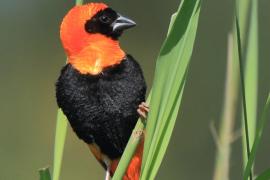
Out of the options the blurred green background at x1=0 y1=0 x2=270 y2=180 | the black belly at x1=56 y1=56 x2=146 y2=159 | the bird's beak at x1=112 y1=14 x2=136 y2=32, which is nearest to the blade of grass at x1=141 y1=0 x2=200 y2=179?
the black belly at x1=56 y1=56 x2=146 y2=159

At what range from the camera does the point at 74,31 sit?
2.10 metres

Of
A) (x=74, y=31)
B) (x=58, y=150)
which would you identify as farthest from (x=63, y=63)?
(x=58, y=150)

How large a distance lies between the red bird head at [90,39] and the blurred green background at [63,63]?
297 centimetres

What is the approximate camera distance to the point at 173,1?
24.9ft

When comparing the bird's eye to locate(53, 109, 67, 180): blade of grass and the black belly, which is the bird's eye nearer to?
the black belly

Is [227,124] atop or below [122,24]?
below

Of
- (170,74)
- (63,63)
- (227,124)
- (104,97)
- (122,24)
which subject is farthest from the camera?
(63,63)

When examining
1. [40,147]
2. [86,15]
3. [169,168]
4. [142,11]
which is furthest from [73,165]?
[86,15]

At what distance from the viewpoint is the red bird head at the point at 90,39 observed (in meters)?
2.06

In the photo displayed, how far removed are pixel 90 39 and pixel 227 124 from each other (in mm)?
546

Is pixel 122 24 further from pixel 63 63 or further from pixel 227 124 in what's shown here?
pixel 63 63

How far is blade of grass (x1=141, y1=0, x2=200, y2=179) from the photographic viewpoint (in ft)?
4.21

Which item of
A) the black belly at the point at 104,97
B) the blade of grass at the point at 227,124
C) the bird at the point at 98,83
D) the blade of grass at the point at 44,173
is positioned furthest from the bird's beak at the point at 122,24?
the blade of grass at the point at 44,173

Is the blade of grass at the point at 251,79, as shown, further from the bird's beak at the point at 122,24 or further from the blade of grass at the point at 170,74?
the bird's beak at the point at 122,24
